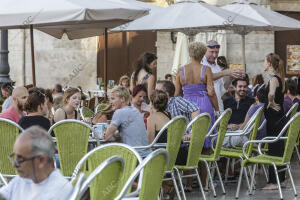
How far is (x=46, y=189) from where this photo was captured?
364 centimetres

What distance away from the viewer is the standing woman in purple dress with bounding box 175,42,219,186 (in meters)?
8.98

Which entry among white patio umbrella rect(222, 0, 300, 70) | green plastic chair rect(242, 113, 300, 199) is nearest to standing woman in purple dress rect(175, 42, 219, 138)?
green plastic chair rect(242, 113, 300, 199)

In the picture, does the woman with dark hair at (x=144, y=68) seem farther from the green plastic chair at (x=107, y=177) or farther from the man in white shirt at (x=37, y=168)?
the man in white shirt at (x=37, y=168)

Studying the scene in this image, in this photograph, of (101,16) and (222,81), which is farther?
(222,81)

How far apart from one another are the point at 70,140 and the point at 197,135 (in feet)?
4.90

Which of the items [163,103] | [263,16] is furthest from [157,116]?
[263,16]

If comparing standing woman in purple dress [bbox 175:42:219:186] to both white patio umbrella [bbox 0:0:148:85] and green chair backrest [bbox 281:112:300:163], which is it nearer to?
white patio umbrella [bbox 0:0:148:85]

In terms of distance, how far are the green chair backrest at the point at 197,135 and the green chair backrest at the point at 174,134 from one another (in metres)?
0.41

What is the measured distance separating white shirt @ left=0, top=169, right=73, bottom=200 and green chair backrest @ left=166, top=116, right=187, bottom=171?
319 cm

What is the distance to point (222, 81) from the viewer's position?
10.8 meters

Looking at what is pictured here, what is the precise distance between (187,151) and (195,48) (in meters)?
→ 1.62

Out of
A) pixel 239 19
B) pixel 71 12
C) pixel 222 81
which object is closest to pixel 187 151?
pixel 71 12

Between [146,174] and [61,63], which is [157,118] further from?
[61,63]

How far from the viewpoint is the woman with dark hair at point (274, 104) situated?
8875mm
